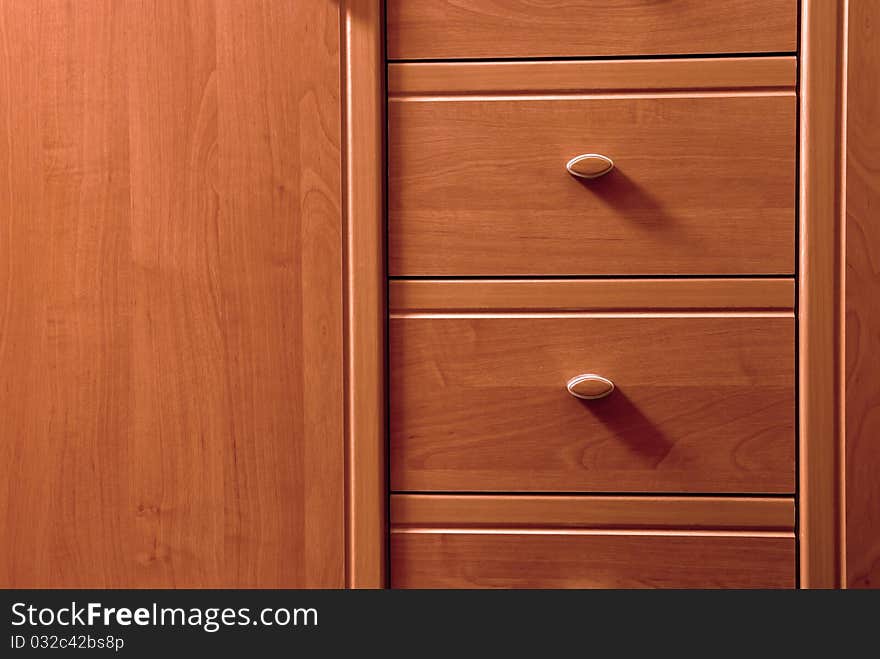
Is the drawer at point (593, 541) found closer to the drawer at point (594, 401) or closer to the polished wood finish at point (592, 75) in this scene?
the drawer at point (594, 401)

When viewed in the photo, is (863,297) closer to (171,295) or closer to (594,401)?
(594,401)

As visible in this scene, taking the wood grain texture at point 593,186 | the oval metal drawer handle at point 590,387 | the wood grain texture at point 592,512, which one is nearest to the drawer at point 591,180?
the wood grain texture at point 593,186

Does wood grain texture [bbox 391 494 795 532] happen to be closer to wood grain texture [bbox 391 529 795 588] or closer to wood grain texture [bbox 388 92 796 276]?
wood grain texture [bbox 391 529 795 588]

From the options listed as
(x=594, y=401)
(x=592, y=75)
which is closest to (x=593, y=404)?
(x=594, y=401)

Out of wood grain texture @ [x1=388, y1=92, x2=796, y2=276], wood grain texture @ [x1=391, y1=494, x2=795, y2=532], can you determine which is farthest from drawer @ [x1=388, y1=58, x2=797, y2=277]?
wood grain texture @ [x1=391, y1=494, x2=795, y2=532]

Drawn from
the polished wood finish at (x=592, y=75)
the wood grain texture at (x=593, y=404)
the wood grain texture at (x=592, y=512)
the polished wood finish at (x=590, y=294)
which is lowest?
the wood grain texture at (x=592, y=512)

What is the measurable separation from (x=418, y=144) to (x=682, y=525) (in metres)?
0.45

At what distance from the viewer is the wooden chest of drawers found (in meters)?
0.76

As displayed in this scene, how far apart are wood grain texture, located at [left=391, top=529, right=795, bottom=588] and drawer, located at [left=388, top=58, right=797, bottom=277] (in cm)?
26

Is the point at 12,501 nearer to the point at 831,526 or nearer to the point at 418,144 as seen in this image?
the point at 418,144

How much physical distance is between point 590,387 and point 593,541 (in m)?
0.15

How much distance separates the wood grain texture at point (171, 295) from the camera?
77 cm

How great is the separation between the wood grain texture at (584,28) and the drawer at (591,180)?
0.06ft

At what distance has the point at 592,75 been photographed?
0.76 meters
